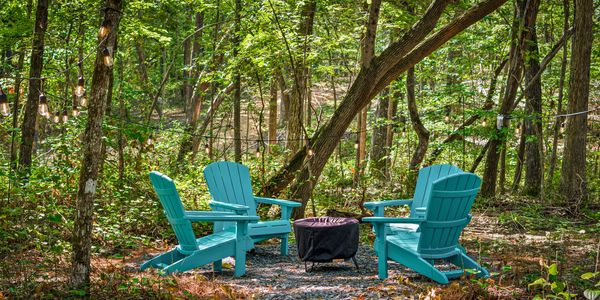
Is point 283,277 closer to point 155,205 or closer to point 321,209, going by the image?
point 155,205

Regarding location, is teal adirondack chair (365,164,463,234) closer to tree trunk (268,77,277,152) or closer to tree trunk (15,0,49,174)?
tree trunk (15,0,49,174)

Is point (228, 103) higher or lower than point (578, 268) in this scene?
higher

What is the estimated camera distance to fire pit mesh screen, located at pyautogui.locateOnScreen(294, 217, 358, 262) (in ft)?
17.8

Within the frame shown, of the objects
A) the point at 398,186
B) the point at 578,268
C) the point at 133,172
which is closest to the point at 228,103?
the point at 398,186

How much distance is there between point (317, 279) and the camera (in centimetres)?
515

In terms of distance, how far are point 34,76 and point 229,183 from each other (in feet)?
8.44

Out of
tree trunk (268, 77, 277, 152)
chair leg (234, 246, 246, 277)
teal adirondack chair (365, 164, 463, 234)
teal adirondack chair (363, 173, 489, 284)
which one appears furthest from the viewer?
tree trunk (268, 77, 277, 152)

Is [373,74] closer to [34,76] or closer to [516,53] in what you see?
[516,53]

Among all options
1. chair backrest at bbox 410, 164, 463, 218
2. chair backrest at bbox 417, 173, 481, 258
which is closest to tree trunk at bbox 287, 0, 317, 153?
chair backrest at bbox 410, 164, 463, 218

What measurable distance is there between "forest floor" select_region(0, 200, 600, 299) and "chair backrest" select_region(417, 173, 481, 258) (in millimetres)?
300

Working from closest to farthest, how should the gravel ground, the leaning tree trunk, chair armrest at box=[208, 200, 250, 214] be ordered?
the leaning tree trunk, the gravel ground, chair armrest at box=[208, 200, 250, 214]

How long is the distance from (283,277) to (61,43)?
6.23 m

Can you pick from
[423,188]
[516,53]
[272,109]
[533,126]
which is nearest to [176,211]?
[423,188]

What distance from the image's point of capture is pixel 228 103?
14273 millimetres
